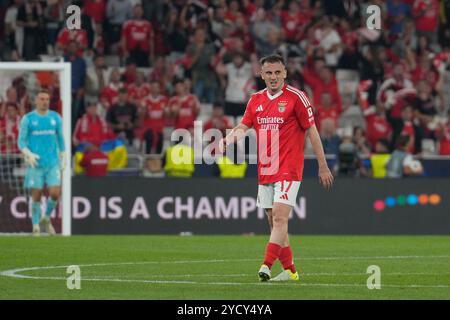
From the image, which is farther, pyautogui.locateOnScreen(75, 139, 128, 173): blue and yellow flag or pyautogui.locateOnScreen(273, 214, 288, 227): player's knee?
pyautogui.locateOnScreen(75, 139, 128, 173): blue and yellow flag

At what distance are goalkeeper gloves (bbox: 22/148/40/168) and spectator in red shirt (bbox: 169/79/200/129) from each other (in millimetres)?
5221

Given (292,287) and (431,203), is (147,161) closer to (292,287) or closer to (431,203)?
(431,203)

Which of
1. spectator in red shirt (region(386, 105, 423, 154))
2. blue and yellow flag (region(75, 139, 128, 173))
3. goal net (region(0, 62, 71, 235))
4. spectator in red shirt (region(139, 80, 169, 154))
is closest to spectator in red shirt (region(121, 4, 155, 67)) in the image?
spectator in red shirt (region(139, 80, 169, 154))

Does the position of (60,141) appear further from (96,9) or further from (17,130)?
(96,9)

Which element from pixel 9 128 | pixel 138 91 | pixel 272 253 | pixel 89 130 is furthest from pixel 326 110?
pixel 272 253

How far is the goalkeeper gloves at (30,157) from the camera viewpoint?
2019 centimetres

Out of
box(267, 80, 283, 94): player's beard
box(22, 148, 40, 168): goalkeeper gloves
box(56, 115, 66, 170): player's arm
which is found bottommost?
box(22, 148, 40, 168): goalkeeper gloves

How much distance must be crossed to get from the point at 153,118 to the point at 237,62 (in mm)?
2328

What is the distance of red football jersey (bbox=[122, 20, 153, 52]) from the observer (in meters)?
26.7

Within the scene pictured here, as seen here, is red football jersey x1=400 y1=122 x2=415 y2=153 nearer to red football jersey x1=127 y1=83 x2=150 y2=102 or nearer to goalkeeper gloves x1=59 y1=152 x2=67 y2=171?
red football jersey x1=127 y1=83 x2=150 y2=102

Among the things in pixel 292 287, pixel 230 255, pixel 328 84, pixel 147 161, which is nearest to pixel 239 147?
pixel 147 161

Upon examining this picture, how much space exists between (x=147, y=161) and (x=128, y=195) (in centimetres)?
134

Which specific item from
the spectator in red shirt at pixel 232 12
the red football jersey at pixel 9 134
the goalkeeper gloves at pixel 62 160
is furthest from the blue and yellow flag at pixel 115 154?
the spectator in red shirt at pixel 232 12

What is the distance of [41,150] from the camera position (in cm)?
2044
